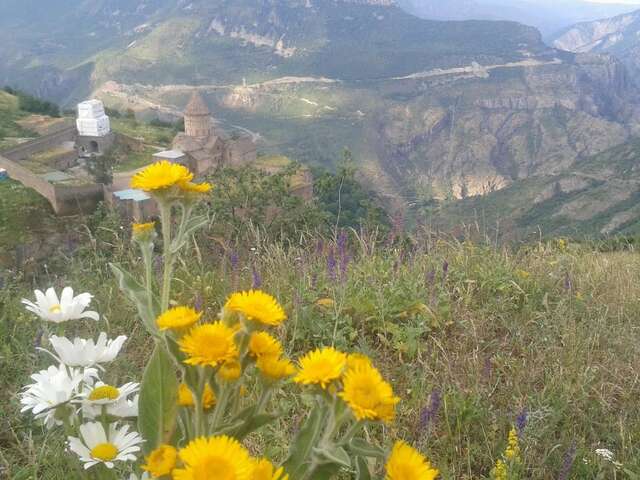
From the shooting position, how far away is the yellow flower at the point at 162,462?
0.94 metres

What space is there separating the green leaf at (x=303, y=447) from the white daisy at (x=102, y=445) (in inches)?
12.5

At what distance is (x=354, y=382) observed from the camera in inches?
35.7

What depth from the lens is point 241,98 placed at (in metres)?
109

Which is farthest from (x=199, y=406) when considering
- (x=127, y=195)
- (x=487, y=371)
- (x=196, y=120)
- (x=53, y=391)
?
(x=196, y=120)

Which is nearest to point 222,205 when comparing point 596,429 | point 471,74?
point 596,429

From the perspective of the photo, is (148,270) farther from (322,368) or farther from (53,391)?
(322,368)

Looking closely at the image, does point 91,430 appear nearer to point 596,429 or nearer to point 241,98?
point 596,429

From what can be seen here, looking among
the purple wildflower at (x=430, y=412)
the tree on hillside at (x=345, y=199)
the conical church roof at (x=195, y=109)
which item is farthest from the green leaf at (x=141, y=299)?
the conical church roof at (x=195, y=109)

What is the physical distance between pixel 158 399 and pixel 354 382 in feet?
1.66

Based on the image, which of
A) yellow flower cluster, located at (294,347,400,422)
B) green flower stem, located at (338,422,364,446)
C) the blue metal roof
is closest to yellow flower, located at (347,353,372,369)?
yellow flower cluster, located at (294,347,400,422)

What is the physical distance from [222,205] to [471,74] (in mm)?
126565

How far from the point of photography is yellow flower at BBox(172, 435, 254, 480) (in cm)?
78

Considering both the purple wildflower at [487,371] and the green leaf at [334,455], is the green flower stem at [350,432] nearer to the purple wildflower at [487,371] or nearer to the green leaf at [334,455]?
the green leaf at [334,455]

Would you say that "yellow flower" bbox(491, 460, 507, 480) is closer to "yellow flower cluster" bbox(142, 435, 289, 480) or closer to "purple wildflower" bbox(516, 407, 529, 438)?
"purple wildflower" bbox(516, 407, 529, 438)
